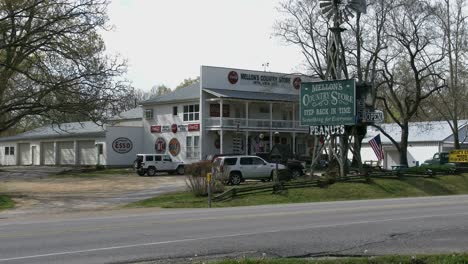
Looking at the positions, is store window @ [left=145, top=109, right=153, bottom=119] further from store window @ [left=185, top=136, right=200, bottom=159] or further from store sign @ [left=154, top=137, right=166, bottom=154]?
store window @ [left=185, top=136, right=200, bottom=159]

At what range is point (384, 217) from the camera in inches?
663

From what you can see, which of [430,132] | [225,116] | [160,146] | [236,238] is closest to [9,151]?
[160,146]

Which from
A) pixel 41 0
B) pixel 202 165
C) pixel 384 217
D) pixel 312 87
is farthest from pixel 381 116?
pixel 41 0

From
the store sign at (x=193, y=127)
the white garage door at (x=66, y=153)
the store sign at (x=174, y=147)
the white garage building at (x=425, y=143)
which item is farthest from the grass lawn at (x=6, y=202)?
the white garage building at (x=425, y=143)

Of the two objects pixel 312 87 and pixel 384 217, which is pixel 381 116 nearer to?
pixel 312 87

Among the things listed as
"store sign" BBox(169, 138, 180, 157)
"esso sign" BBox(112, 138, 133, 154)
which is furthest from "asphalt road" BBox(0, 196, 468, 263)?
"esso sign" BBox(112, 138, 133, 154)

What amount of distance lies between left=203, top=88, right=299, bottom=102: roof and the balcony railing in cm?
224

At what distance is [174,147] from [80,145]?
11.5 metres

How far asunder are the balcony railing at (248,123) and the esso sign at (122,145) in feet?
31.7

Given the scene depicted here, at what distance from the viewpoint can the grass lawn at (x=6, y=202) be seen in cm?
2711

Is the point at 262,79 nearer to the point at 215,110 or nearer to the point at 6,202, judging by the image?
the point at 215,110

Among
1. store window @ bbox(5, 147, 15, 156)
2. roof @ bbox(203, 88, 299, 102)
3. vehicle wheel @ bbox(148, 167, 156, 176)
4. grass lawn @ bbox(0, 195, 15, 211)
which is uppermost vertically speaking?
roof @ bbox(203, 88, 299, 102)

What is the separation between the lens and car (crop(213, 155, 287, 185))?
1404 inches

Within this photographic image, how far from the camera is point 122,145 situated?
61.8 meters
